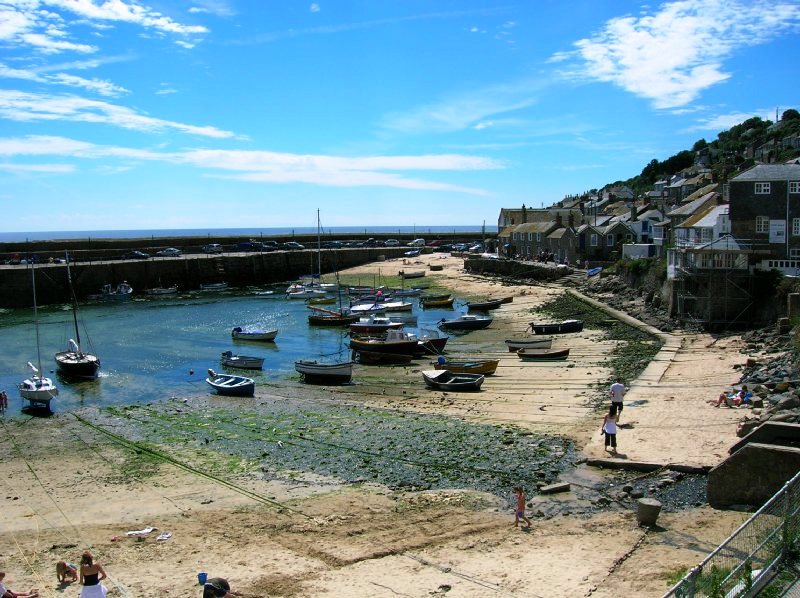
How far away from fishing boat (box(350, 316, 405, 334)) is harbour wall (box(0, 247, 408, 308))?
36.9 metres

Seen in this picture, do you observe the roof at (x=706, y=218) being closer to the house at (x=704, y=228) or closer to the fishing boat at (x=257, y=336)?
Answer: the house at (x=704, y=228)

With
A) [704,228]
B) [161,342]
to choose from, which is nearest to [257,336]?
[161,342]

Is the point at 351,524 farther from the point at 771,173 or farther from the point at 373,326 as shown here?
the point at 771,173

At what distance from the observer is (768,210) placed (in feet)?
147

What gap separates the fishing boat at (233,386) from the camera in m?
37.5

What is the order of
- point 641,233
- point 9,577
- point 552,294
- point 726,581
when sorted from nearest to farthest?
point 726,581 → point 9,577 → point 552,294 → point 641,233

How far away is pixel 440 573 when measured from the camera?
15.4 m

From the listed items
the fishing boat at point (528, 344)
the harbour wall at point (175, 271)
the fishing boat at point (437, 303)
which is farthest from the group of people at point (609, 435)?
the harbour wall at point (175, 271)

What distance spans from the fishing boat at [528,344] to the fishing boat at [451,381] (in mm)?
8717

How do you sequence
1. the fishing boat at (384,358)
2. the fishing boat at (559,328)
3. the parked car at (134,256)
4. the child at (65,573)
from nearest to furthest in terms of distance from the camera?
1. the child at (65,573)
2. the fishing boat at (384,358)
3. the fishing boat at (559,328)
4. the parked car at (134,256)

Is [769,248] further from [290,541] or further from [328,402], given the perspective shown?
[290,541]

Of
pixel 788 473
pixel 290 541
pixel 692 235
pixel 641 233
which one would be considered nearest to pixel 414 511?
pixel 290 541

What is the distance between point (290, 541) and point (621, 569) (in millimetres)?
7764

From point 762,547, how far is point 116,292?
83302mm
